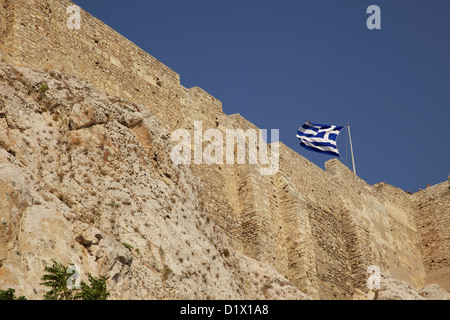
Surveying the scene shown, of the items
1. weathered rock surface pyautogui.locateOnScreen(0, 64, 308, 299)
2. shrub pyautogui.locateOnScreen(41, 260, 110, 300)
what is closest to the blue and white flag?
weathered rock surface pyautogui.locateOnScreen(0, 64, 308, 299)

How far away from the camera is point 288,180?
26.0 metres

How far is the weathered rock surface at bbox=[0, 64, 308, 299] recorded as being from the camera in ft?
41.6

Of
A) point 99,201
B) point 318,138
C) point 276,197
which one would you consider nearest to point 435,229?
point 318,138

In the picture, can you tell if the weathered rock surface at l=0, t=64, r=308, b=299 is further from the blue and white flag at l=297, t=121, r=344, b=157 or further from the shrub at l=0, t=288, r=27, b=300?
the blue and white flag at l=297, t=121, r=344, b=157

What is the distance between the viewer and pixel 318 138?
1176 inches

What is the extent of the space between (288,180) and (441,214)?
12013 millimetres

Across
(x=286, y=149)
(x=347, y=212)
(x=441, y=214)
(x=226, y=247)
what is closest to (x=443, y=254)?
(x=441, y=214)

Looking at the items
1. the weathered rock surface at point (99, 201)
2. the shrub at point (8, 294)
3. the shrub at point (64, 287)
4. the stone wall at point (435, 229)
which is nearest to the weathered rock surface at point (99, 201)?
the weathered rock surface at point (99, 201)

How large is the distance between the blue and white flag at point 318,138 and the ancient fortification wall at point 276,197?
97 cm

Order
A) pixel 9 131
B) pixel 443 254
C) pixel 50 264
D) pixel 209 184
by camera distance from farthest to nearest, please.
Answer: pixel 443 254 → pixel 209 184 → pixel 9 131 → pixel 50 264

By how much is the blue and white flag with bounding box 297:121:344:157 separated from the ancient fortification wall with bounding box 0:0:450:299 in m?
0.97

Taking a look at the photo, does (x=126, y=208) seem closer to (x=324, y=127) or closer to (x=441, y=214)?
(x=324, y=127)

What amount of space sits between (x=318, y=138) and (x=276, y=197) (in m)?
5.49

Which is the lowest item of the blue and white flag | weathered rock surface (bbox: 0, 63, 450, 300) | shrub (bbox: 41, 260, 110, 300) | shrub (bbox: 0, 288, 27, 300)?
shrub (bbox: 0, 288, 27, 300)
